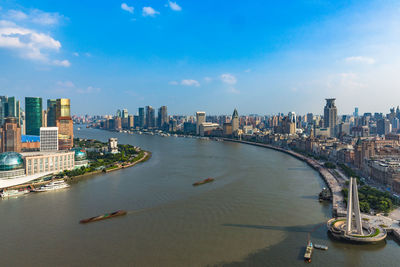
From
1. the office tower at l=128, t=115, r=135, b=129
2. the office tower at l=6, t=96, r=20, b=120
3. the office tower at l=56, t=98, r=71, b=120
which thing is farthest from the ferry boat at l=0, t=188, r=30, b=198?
the office tower at l=128, t=115, r=135, b=129

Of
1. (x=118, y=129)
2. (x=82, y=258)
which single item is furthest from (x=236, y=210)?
(x=118, y=129)

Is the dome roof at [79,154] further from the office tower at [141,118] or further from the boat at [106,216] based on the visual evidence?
the office tower at [141,118]

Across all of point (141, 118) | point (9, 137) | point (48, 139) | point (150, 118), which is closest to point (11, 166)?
point (9, 137)

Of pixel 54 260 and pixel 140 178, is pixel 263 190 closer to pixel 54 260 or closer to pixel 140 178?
pixel 140 178

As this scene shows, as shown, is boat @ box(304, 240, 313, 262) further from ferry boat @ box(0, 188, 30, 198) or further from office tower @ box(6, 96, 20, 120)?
office tower @ box(6, 96, 20, 120)

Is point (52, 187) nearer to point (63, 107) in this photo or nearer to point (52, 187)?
point (52, 187)

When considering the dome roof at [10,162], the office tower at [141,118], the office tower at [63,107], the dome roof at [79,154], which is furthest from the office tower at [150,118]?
the dome roof at [10,162]
